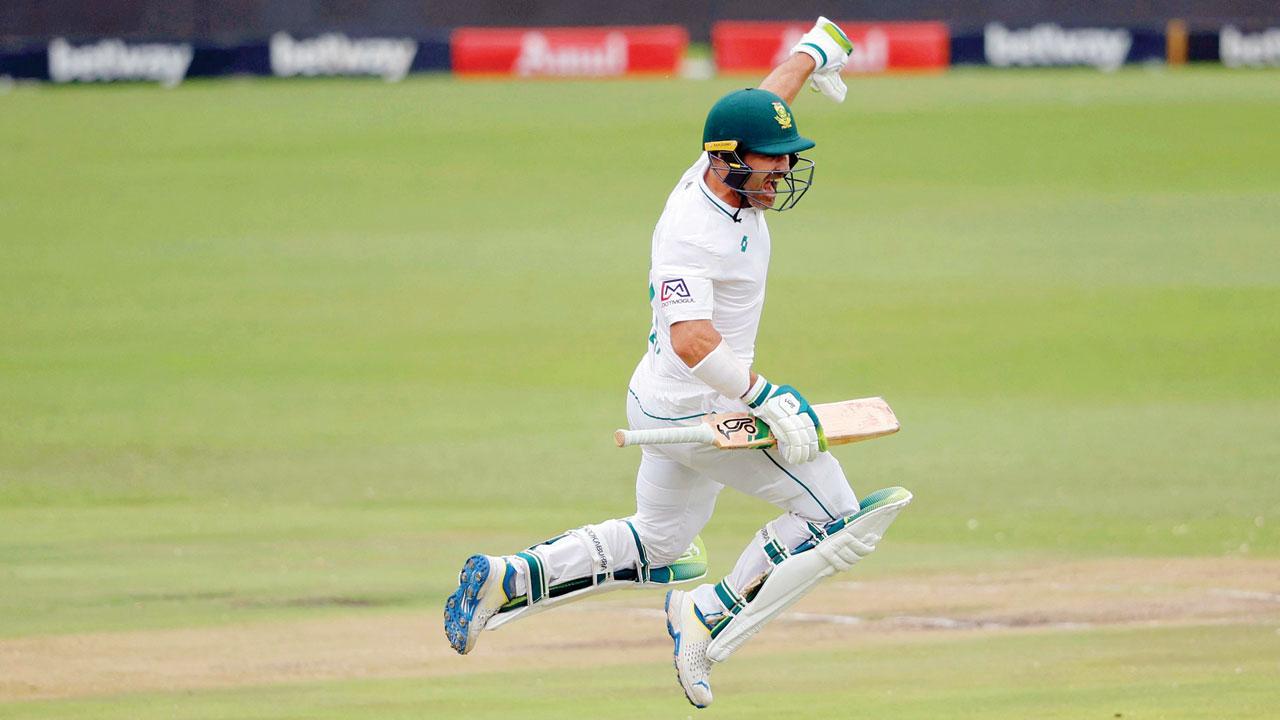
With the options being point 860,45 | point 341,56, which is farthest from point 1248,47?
point 341,56

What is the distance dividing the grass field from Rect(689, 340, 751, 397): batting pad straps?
1.52m

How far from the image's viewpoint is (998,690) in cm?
715

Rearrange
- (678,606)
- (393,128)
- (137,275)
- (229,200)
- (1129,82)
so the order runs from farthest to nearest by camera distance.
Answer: (1129,82) < (393,128) < (229,200) < (137,275) < (678,606)

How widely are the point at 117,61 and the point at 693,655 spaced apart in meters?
25.3

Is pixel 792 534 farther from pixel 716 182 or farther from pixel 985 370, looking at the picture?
pixel 985 370

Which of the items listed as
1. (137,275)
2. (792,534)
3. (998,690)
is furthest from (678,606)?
(137,275)

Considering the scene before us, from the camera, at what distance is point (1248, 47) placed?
2972cm

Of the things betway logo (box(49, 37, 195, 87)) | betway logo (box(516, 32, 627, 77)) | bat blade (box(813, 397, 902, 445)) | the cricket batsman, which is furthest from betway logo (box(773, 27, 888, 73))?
bat blade (box(813, 397, 902, 445))

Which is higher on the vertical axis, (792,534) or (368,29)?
(792,534)

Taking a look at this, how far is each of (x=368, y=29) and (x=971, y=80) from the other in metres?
9.75

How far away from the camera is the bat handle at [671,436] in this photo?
19.7 ft

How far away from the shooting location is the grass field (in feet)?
24.9

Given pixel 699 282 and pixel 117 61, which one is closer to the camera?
pixel 699 282

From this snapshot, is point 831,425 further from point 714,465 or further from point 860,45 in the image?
point 860,45
